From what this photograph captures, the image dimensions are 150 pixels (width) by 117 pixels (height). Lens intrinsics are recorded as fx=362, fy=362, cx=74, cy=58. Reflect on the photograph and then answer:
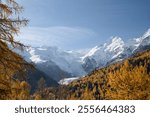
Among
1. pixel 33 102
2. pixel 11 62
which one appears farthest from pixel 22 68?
pixel 33 102

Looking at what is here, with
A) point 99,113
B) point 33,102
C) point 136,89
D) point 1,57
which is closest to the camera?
point 99,113

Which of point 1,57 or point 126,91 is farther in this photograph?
point 126,91

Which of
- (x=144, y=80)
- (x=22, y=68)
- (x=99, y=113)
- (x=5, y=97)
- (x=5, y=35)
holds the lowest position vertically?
(x=99, y=113)

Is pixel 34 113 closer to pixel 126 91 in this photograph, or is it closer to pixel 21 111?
pixel 21 111

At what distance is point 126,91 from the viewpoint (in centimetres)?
3881

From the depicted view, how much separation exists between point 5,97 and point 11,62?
139cm

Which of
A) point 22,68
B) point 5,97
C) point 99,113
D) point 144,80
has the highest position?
point 144,80

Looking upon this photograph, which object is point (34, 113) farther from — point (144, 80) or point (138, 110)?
point (144, 80)

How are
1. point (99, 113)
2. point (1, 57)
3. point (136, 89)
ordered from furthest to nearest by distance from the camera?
point (136, 89)
point (1, 57)
point (99, 113)

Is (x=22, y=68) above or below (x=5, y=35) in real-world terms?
below

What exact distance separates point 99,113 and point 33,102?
7.44ft

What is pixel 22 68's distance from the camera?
48.3ft

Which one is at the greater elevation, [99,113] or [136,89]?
[136,89]

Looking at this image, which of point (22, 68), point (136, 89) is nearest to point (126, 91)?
point (136, 89)
